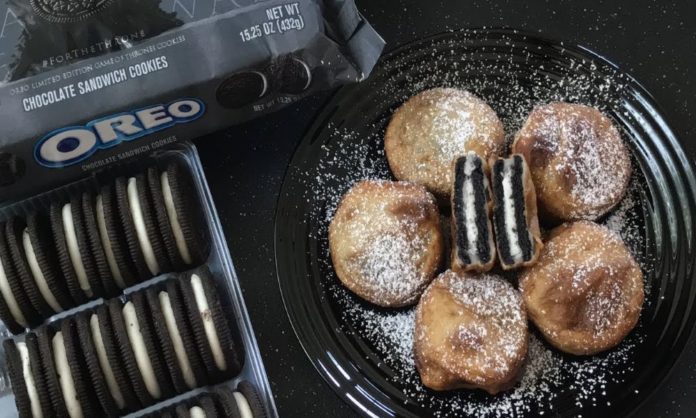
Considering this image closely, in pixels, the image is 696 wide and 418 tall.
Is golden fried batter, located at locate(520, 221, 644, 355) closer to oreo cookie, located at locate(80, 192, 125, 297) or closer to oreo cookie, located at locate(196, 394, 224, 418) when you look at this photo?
oreo cookie, located at locate(196, 394, 224, 418)

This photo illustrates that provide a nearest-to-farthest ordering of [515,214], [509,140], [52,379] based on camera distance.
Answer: [52,379] → [515,214] → [509,140]

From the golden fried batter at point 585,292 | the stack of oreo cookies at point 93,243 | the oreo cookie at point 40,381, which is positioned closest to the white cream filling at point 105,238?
the stack of oreo cookies at point 93,243

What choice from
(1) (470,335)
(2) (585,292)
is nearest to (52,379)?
(1) (470,335)

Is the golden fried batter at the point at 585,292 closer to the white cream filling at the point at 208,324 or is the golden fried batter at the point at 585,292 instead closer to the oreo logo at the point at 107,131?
the white cream filling at the point at 208,324

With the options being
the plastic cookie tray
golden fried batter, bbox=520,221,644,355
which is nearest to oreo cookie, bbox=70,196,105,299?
the plastic cookie tray

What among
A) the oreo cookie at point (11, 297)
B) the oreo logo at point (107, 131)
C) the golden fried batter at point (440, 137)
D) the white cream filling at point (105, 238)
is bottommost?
the oreo cookie at point (11, 297)

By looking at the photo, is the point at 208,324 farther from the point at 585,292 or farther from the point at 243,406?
the point at 585,292
